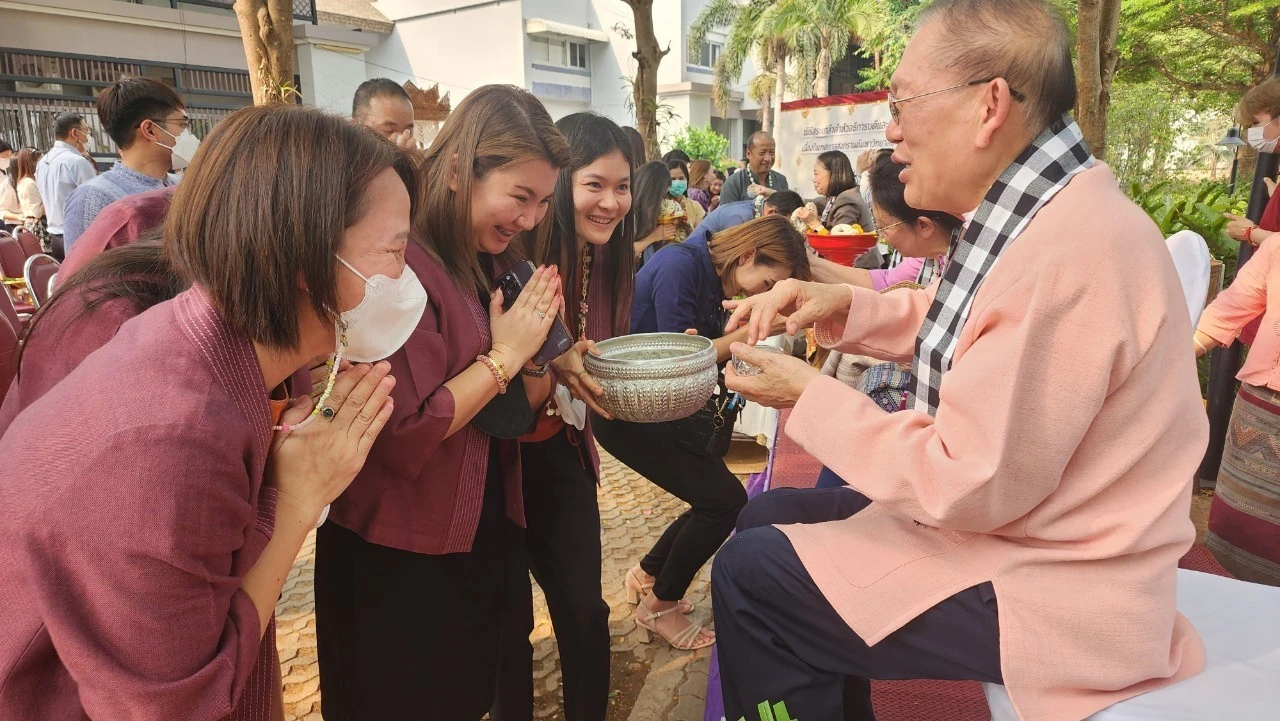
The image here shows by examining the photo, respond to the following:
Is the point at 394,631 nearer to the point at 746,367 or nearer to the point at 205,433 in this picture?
the point at 205,433

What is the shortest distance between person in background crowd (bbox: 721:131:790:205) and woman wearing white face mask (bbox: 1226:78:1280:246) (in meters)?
4.66

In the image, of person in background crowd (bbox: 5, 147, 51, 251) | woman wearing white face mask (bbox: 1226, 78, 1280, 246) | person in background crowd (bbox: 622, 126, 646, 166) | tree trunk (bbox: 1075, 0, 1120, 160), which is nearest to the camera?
person in background crowd (bbox: 622, 126, 646, 166)

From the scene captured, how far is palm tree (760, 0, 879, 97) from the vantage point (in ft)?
77.5

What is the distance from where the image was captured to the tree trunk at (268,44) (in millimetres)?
5078

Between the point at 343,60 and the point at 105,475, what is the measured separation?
21966 mm

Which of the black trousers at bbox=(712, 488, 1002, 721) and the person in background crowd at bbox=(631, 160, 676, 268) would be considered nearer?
the black trousers at bbox=(712, 488, 1002, 721)

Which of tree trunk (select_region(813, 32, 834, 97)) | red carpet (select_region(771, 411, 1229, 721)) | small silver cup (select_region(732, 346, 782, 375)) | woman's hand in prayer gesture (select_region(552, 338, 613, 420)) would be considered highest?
tree trunk (select_region(813, 32, 834, 97))

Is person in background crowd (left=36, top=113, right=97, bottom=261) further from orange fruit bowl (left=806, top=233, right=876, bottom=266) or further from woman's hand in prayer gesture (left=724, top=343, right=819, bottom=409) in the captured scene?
woman's hand in prayer gesture (left=724, top=343, right=819, bottom=409)

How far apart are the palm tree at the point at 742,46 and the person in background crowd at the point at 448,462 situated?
78.2 ft

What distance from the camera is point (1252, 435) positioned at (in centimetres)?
323

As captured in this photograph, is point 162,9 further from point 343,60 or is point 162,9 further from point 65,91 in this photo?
point 343,60

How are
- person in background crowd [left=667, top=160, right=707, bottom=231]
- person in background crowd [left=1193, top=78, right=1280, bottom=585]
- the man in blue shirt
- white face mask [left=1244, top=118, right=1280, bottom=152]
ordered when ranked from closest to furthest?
person in background crowd [left=1193, top=78, right=1280, bottom=585], white face mask [left=1244, top=118, right=1280, bottom=152], the man in blue shirt, person in background crowd [left=667, top=160, right=707, bottom=231]

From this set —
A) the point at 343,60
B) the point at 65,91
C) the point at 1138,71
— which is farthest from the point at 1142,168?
the point at 65,91

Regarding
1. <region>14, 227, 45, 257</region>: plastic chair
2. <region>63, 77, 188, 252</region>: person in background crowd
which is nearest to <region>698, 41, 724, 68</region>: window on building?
<region>14, 227, 45, 257</region>: plastic chair
